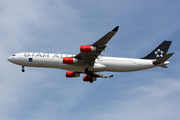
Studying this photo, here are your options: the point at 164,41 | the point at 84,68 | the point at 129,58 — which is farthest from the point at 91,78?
the point at 164,41

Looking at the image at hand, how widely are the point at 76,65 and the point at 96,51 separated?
5242 millimetres

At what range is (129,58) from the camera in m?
50.4

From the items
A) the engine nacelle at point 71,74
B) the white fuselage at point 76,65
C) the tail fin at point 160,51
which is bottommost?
the engine nacelle at point 71,74

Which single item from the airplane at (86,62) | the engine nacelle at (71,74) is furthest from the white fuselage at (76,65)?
the engine nacelle at (71,74)

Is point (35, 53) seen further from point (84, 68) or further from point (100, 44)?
point (100, 44)

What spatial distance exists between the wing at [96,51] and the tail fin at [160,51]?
11.9 meters

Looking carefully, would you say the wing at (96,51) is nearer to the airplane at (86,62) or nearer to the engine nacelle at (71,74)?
the airplane at (86,62)

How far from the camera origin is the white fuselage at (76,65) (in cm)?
4759

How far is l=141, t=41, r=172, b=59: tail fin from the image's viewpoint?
172ft

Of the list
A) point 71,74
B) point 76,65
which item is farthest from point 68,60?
point 71,74

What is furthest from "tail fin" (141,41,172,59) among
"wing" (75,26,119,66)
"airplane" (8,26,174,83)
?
"wing" (75,26,119,66)

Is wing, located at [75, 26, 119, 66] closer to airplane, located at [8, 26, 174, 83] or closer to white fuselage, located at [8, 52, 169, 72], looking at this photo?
airplane, located at [8, 26, 174, 83]

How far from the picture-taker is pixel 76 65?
48062 mm

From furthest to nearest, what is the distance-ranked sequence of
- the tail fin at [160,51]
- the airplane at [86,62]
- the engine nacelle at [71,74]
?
the engine nacelle at [71,74]
the tail fin at [160,51]
the airplane at [86,62]
